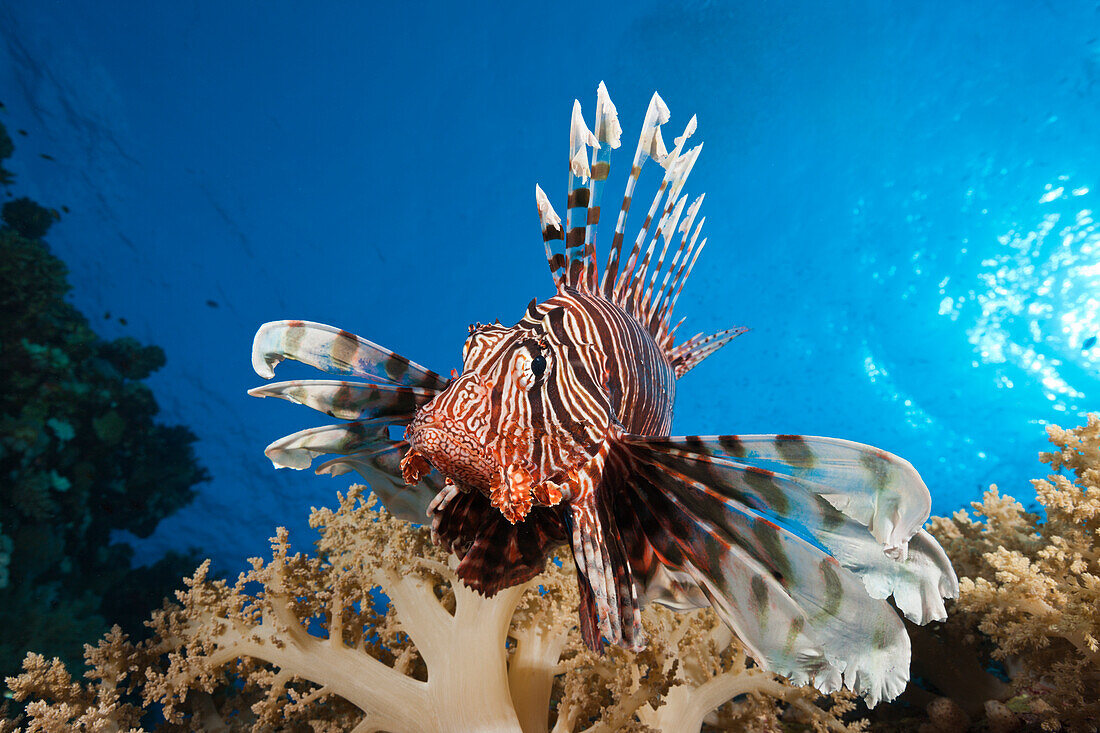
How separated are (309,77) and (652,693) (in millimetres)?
16685

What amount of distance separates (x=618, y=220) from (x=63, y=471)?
43.0 feet

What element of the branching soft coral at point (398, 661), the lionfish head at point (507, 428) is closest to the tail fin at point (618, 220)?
the lionfish head at point (507, 428)

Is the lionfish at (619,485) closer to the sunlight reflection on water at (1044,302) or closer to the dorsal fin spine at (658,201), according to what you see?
the dorsal fin spine at (658,201)

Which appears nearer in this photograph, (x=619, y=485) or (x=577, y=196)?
(x=619, y=485)

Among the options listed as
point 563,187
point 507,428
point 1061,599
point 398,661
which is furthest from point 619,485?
point 563,187

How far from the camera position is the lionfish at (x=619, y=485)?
0.92 m

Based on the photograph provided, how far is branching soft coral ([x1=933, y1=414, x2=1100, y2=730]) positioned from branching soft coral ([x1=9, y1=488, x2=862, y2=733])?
98cm

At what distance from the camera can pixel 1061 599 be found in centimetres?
232

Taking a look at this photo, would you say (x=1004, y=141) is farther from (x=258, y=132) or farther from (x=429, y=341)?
(x=258, y=132)

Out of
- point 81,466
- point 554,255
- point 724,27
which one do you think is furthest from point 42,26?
point 554,255

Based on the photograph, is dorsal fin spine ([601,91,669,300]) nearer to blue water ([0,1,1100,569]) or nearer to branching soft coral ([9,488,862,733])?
branching soft coral ([9,488,862,733])

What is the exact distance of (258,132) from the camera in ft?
46.5

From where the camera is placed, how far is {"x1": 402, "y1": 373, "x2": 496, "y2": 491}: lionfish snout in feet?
3.23

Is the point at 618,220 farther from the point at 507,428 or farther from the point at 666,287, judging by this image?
the point at 507,428
